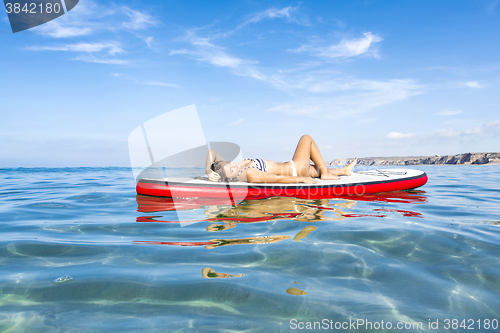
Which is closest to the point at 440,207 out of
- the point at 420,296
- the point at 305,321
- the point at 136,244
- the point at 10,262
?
the point at 420,296

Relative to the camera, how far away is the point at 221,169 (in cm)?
641

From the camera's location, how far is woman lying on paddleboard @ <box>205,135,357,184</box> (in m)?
6.36

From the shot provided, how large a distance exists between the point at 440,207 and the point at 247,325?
5.55 meters

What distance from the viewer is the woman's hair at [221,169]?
639cm

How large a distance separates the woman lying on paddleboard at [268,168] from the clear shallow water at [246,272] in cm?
196

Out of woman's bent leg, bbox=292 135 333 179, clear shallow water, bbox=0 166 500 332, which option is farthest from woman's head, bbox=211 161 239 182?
clear shallow water, bbox=0 166 500 332

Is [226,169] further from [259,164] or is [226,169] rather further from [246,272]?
[246,272]

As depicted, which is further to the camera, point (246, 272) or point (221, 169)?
point (221, 169)

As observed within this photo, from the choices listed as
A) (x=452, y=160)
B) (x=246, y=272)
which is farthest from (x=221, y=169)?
(x=452, y=160)

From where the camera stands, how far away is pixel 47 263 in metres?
2.59

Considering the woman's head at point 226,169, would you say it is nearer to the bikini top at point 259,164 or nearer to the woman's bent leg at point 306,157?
the bikini top at point 259,164

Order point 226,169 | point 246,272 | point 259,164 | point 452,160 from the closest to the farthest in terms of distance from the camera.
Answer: point 246,272 < point 226,169 < point 259,164 < point 452,160

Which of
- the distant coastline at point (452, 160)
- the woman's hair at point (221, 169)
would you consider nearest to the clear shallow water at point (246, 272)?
the woman's hair at point (221, 169)

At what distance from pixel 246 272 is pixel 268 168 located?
175 inches
